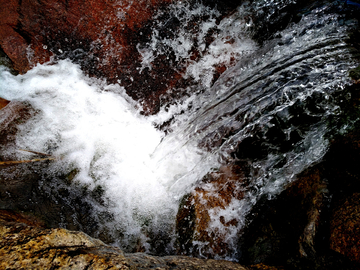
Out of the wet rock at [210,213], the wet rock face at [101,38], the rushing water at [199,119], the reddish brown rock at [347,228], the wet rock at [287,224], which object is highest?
the wet rock face at [101,38]

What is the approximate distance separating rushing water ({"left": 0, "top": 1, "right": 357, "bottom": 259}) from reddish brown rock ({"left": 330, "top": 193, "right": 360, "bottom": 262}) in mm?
560

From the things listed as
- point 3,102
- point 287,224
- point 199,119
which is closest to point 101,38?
point 3,102

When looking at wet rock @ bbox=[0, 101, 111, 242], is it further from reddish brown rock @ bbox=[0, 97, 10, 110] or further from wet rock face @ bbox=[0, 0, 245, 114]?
wet rock face @ bbox=[0, 0, 245, 114]

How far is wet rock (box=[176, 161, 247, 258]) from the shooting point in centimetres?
224

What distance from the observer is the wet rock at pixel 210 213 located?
2.24m

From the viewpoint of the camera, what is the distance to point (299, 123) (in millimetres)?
2305

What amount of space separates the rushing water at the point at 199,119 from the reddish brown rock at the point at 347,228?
560mm

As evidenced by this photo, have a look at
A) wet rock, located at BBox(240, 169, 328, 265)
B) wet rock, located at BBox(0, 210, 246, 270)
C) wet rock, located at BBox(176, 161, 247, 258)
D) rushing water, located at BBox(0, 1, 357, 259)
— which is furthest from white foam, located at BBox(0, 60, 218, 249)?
wet rock, located at BBox(0, 210, 246, 270)

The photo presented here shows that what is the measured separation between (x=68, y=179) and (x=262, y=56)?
8.62 feet

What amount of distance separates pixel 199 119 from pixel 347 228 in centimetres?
167

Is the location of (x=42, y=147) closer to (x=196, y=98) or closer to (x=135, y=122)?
(x=135, y=122)

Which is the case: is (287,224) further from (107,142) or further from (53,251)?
(107,142)

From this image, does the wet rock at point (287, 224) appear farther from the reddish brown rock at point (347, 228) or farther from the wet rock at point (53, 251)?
the wet rock at point (53, 251)

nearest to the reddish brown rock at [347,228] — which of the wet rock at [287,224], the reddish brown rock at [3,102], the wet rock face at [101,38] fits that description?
the wet rock at [287,224]
